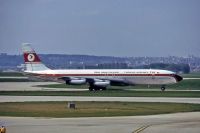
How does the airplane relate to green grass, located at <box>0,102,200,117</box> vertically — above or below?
above

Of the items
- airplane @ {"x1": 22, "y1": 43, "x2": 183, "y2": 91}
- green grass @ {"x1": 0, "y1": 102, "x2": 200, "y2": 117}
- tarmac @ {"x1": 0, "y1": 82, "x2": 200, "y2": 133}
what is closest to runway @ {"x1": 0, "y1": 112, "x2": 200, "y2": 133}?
tarmac @ {"x1": 0, "y1": 82, "x2": 200, "y2": 133}

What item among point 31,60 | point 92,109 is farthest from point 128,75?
point 92,109

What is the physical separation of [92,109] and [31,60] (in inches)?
2419

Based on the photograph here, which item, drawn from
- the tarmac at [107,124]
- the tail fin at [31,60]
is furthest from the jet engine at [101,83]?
the tarmac at [107,124]

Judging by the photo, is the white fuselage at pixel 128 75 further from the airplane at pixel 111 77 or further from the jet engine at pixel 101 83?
the jet engine at pixel 101 83

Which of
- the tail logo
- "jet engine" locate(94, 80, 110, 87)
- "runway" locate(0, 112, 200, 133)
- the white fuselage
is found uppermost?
the tail logo

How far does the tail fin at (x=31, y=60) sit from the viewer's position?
120 m

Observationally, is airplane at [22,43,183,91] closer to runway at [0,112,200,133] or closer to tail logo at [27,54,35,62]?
tail logo at [27,54,35,62]

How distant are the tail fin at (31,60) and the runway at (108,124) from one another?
68043 mm

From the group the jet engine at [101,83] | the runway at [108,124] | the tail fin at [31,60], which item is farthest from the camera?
the tail fin at [31,60]

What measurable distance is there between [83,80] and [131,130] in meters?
72.2

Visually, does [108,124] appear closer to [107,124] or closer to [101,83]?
[107,124]

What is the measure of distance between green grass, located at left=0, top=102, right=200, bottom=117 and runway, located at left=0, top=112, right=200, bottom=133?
3.94 m

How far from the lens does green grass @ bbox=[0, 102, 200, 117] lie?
55.6 meters
